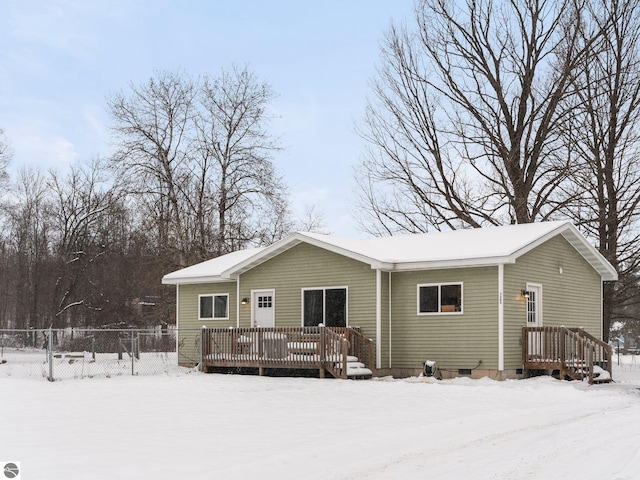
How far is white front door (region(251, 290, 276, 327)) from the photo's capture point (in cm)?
2164

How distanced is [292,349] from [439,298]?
12.9 ft

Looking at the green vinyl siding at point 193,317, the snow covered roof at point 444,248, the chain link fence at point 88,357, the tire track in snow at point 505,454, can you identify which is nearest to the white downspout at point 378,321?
the snow covered roof at point 444,248

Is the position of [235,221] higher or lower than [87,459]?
higher

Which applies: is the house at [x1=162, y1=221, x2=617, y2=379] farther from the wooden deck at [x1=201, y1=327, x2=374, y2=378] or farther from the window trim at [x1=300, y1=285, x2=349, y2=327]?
the wooden deck at [x1=201, y1=327, x2=374, y2=378]

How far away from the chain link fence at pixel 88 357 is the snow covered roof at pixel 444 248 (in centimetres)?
325

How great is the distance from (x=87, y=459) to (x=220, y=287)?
15.6 m

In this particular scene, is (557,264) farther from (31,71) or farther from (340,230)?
(340,230)

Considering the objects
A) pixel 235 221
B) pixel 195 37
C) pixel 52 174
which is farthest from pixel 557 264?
pixel 52 174

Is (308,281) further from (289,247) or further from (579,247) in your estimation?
(579,247)

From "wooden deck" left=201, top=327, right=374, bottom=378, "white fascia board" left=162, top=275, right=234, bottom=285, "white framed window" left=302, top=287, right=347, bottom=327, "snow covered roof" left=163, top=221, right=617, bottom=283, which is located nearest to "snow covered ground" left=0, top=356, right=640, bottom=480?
"wooden deck" left=201, top=327, right=374, bottom=378

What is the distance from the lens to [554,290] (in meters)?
20.1

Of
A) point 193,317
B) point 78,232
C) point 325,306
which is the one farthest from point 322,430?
point 78,232

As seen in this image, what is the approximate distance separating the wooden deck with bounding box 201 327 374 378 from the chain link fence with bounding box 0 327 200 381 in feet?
5.15

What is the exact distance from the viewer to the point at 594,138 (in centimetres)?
2736
